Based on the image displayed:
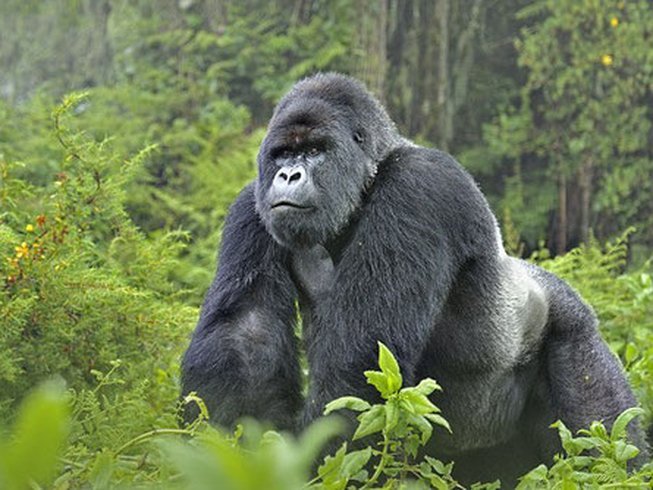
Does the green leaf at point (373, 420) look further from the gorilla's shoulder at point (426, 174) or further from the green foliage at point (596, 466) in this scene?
the gorilla's shoulder at point (426, 174)

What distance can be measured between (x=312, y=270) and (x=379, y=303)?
44cm

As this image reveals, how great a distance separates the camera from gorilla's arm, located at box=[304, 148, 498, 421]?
261 centimetres

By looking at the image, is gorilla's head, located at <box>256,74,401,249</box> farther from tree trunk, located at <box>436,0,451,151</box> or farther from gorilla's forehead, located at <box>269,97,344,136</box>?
tree trunk, located at <box>436,0,451,151</box>

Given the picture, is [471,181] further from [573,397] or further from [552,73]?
[552,73]

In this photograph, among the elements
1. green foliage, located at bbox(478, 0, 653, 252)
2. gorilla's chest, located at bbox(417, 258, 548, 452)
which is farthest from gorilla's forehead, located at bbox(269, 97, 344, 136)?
green foliage, located at bbox(478, 0, 653, 252)

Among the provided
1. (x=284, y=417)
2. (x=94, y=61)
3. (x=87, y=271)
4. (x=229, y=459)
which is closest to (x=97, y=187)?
(x=87, y=271)

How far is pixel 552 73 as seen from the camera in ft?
28.7

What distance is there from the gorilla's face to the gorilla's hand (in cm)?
13

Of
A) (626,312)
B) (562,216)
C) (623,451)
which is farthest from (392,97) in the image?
(623,451)

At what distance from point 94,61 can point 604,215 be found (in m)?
4.77

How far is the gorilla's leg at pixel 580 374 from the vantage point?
3.07 metres

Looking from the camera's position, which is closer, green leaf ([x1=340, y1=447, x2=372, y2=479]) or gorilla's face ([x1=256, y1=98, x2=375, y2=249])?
green leaf ([x1=340, y1=447, x2=372, y2=479])

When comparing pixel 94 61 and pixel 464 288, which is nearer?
pixel 464 288

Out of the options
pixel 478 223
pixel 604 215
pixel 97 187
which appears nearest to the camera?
pixel 478 223
